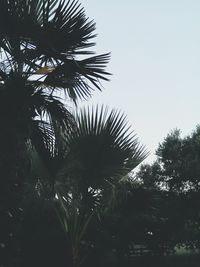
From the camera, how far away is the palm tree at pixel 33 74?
6.57 meters

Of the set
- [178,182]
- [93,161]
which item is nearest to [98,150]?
[93,161]

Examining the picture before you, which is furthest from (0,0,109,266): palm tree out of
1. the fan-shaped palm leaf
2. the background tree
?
the background tree

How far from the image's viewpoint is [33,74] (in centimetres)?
729

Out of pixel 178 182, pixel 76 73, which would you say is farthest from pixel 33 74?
pixel 178 182

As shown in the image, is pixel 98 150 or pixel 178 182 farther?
pixel 178 182

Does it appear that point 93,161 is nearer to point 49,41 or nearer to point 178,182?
point 49,41

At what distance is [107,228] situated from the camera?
11.5 m

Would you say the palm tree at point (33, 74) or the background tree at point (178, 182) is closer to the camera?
the palm tree at point (33, 74)

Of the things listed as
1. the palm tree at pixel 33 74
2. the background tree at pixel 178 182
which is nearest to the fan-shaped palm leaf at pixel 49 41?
the palm tree at pixel 33 74

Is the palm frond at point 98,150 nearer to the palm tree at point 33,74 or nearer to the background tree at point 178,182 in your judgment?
the palm tree at point 33,74

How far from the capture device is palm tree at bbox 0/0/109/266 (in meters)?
6.57

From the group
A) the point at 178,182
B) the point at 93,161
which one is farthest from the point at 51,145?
the point at 178,182

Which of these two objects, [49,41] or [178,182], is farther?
[178,182]

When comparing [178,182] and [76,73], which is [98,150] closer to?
[76,73]
